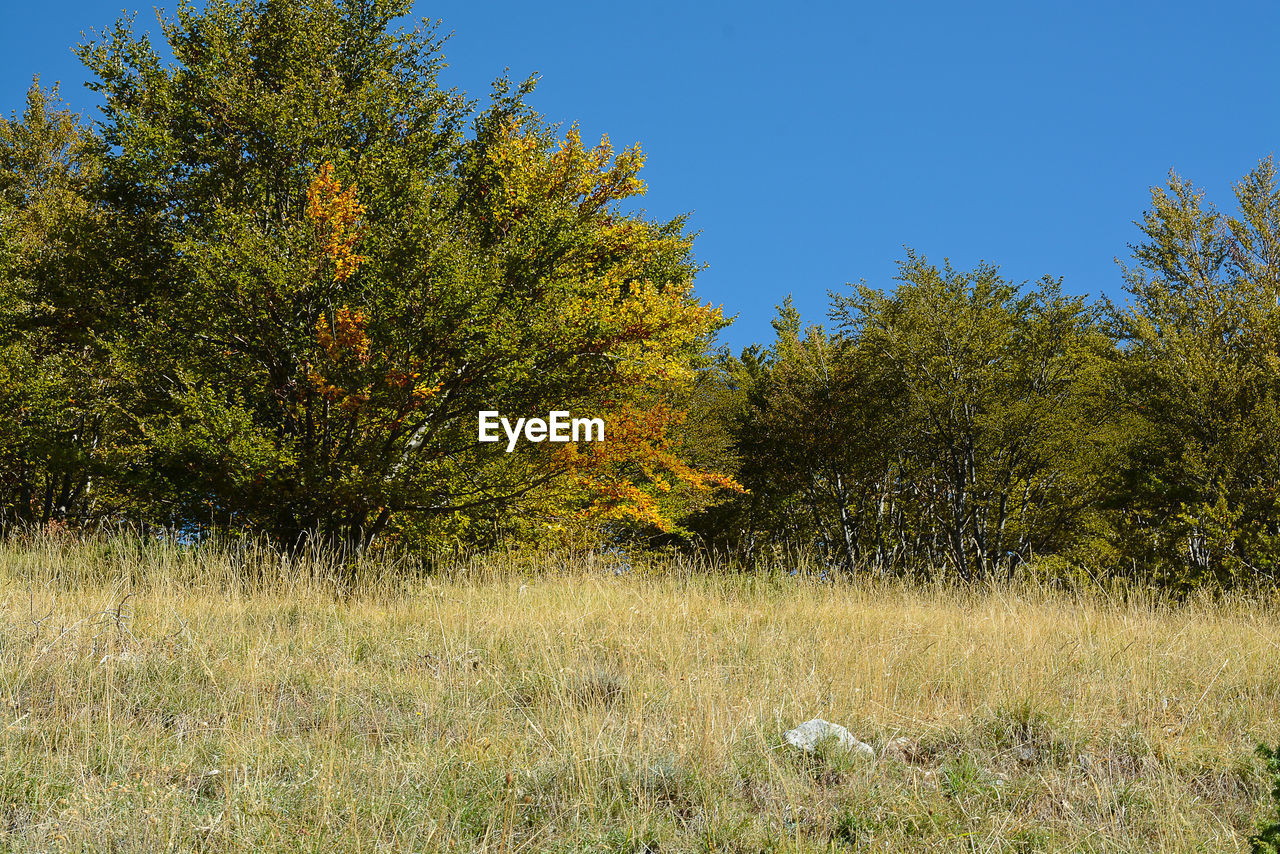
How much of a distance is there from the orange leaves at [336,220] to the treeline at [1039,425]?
9218 millimetres

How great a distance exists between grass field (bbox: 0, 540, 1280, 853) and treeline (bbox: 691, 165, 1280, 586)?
28.1 ft

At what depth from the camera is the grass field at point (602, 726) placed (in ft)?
12.4

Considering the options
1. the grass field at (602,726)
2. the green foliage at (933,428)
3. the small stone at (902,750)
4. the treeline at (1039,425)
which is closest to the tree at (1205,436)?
the treeline at (1039,425)

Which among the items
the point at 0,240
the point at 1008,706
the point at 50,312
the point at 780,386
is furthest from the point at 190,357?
the point at 780,386

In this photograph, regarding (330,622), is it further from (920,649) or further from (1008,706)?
(1008,706)

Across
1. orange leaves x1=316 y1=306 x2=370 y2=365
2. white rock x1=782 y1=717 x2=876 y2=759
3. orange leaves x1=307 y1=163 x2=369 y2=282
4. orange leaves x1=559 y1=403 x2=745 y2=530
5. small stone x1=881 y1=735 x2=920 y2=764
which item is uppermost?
orange leaves x1=307 y1=163 x2=369 y2=282

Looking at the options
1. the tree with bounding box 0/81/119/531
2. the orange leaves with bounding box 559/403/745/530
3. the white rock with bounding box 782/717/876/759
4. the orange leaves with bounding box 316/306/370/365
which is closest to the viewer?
the white rock with bounding box 782/717/876/759

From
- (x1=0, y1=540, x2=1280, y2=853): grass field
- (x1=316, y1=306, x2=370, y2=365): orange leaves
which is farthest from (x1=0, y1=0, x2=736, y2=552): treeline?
(x1=0, y1=540, x2=1280, y2=853): grass field

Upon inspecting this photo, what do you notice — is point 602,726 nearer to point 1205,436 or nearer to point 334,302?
point 334,302

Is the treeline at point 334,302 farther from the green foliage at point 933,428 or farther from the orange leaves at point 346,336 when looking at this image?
the green foliage at point 933,428

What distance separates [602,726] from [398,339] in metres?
7.51

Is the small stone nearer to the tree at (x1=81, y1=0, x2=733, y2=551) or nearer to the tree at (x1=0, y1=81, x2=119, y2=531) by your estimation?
the tree at (x1=81, y1=0, x2=733, y2=551)

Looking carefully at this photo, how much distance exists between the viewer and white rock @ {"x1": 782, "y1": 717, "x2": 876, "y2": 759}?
455 centimetres

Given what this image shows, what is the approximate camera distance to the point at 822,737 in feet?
15.1
